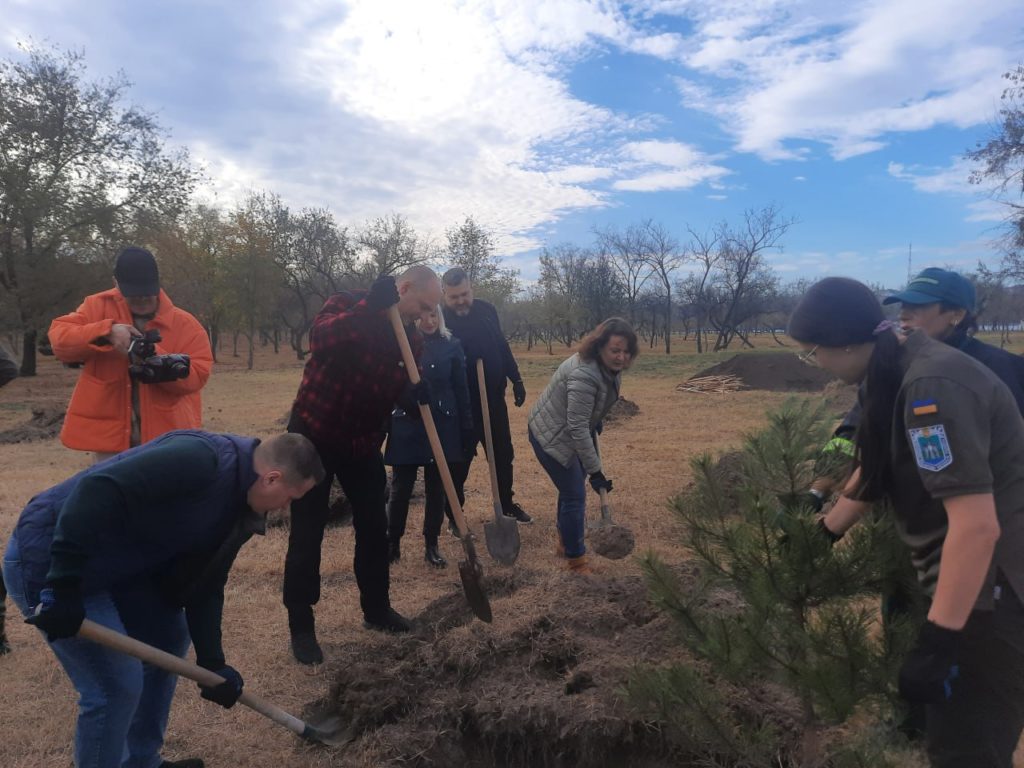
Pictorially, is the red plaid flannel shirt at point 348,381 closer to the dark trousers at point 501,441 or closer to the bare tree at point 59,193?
the dark trousers at point 501,441

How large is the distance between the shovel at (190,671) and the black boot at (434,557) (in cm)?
197

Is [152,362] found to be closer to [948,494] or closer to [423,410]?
[423,410]

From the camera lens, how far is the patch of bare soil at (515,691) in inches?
106

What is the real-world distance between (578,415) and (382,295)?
4.69 feet

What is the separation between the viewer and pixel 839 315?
1751mm

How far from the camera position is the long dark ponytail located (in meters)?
1.73

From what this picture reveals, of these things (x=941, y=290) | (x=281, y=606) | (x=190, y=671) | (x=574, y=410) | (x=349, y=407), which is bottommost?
(x=281, y=606)

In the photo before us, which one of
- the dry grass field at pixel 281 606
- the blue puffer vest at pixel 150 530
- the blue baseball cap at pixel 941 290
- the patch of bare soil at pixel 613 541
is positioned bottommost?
the dry grass field at pixel 281 606

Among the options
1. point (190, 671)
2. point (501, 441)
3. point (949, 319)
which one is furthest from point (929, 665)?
point (501, 441)

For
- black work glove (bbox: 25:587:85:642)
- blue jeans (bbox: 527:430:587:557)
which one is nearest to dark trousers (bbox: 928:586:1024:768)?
black work glove (bbox: 25:587:85:642)

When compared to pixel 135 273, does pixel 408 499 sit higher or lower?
lower

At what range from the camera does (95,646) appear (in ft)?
6.93

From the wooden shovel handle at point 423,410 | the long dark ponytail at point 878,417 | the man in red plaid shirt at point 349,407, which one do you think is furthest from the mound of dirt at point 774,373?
the long dark ponytail at point 878,417

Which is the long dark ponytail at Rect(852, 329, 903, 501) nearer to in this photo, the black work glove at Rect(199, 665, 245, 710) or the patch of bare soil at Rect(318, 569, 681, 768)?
the patch of bare soil at Rect(318, 569, 681, 768)
